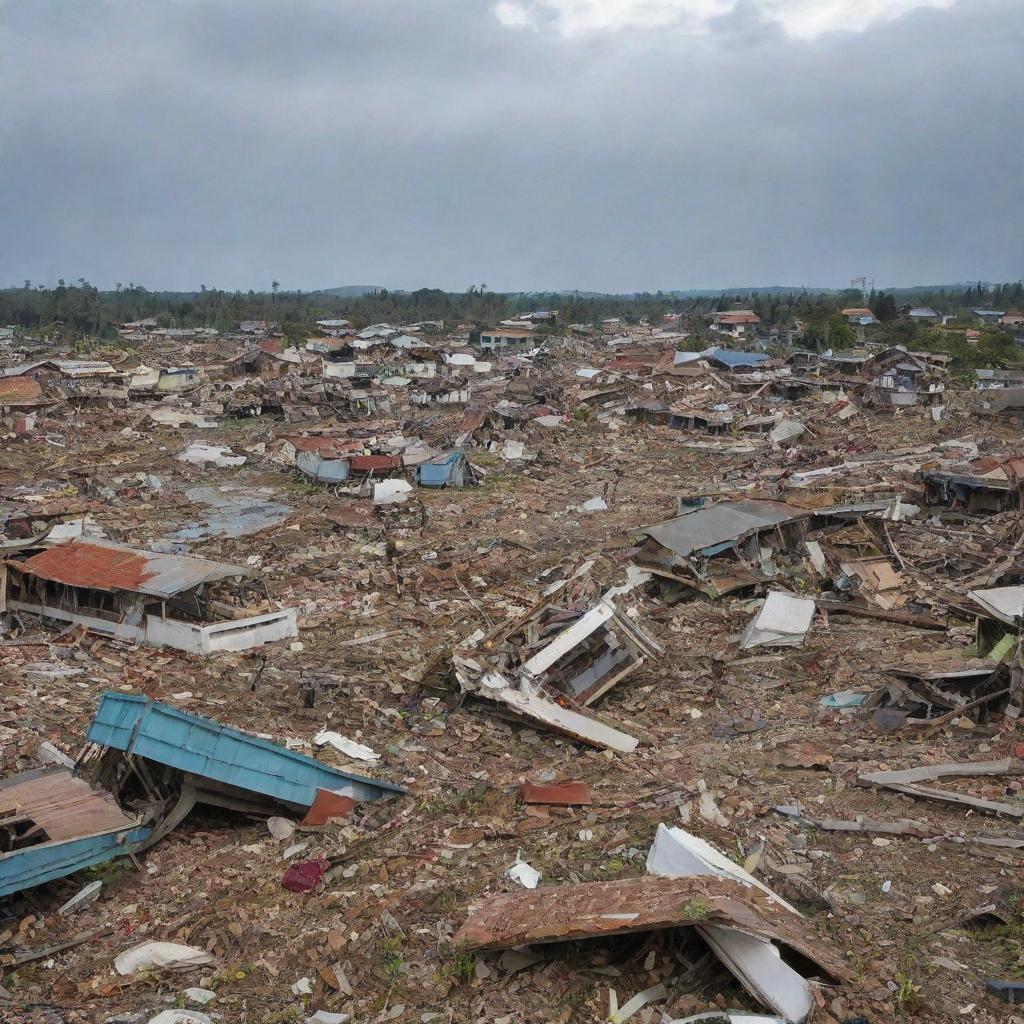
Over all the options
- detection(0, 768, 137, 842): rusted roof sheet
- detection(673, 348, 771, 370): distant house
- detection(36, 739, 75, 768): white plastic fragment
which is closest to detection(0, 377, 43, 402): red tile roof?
detection(673, 348, 771, 370): distant house

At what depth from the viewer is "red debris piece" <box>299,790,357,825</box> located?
735 centimetres

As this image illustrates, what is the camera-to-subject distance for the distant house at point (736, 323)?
211ft

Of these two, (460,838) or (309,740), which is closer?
(460,838)

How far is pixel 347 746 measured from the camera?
8656mm

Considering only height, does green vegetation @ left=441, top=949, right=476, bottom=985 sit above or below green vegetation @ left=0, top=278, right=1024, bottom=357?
below

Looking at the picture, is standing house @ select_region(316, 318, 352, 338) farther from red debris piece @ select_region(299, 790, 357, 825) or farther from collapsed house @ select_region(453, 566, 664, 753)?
red debris piece @ select_region(299, 790, 357, 825)

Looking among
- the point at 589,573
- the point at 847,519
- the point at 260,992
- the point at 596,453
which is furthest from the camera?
the point at 596,453

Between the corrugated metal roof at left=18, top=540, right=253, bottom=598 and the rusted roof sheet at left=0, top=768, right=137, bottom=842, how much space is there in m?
4.16

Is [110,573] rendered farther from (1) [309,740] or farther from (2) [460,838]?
(2) [460,838]

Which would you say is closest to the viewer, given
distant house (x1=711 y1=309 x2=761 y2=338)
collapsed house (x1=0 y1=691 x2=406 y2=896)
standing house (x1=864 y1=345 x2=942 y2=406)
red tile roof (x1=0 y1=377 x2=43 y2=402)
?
collapsed house (x1=0 y1=691 x2=406 y2=896)

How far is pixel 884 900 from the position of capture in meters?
5.61

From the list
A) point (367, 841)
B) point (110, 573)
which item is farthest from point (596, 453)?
point (367, 841)

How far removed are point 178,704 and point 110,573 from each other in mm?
2881

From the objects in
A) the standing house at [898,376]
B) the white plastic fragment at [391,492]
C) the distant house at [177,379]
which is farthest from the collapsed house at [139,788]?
the distant house at [177,379]
